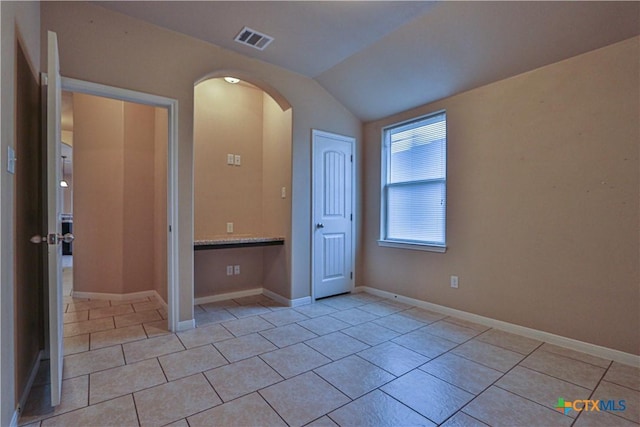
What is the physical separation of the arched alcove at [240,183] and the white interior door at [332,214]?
378mm

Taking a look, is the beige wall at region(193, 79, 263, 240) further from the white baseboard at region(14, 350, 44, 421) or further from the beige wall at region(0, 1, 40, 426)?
the beige wall at region(0, 1, 40, 426)

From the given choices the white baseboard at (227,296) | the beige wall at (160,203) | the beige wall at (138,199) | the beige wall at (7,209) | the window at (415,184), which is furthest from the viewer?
the beige wall at (138,199)

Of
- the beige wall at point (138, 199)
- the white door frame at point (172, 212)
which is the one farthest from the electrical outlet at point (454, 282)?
the beige wall at point (138, 199)

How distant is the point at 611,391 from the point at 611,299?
71 centimetres

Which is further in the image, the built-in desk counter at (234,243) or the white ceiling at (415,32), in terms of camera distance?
the built-in desk counter at (234,243)

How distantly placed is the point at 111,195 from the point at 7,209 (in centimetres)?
261

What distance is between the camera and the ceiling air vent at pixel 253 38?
2.77m

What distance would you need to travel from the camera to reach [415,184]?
12.0 feet

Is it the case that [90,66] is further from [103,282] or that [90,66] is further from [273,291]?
[273,291]

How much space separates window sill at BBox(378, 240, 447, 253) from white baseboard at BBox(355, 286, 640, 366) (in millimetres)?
598

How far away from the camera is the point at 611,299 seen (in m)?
2.31

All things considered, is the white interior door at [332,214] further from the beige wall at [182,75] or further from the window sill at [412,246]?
the window sill at [412,246]

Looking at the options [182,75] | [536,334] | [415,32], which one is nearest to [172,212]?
[182,75]

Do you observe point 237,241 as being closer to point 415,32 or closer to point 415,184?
point 415,184
